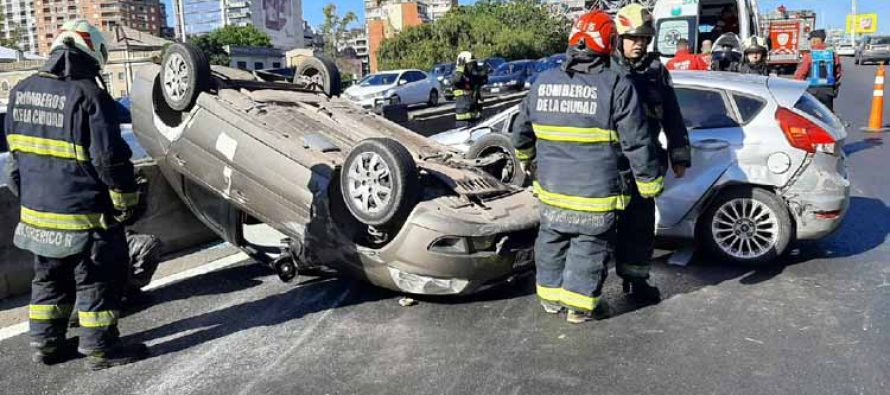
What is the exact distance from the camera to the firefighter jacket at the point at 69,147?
366 cm

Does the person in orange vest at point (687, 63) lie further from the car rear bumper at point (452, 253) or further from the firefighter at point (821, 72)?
the car rear bumper at point (452, 253)

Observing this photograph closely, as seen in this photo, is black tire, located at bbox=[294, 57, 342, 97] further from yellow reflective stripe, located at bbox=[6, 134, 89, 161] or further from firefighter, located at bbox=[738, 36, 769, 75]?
firefighter, located at bbox=[738, 36, 769, 75]

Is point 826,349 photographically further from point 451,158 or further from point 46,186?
point 46,186

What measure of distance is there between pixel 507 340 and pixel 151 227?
10.9 feet

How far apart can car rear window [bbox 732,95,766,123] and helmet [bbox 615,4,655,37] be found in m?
1.26

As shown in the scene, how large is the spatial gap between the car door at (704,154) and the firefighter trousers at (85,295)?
357cm

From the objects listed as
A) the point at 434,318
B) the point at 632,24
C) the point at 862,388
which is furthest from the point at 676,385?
the point at 632,24

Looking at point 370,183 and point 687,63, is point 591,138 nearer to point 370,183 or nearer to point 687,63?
point 370,183

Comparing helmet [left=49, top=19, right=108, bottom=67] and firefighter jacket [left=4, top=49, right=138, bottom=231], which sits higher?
helmet [left=49, top=19, right=108, bottom=67]

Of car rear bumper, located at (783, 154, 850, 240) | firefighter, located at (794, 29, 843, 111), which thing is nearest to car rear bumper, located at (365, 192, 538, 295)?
car rear bumper, located at (783, 154, 850, 240)

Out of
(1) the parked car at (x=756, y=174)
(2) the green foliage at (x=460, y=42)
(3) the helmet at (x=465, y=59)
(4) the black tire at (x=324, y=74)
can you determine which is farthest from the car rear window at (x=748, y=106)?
(2) the green foliage at (x=460, y=42)

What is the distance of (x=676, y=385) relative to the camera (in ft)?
11.1

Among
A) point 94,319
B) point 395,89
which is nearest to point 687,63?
point 94,319

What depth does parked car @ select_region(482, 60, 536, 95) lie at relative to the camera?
27.8m
